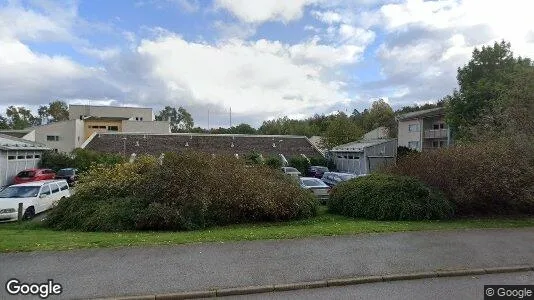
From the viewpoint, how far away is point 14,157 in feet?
103

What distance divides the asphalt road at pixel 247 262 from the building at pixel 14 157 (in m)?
25.9

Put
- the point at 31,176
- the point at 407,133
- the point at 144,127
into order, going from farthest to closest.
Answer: the point at 144,127 < the point at 407,133 < the point at 31,176

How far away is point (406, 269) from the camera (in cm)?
701

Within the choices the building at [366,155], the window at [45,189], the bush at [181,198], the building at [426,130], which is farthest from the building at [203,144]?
the bush at [181,198]

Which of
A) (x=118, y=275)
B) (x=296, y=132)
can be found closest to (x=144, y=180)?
(x=118, y=275)

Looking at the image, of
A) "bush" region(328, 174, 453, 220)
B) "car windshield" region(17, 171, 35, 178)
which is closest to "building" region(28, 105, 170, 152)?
"car windshield" region(17, 171, 35, 178)

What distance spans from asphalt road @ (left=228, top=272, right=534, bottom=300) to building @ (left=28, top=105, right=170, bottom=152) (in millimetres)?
50946

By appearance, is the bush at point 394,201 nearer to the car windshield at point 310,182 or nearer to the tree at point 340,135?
the car windshield at point 310,182

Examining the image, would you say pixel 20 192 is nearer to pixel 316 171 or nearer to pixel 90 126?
pixel 316 171

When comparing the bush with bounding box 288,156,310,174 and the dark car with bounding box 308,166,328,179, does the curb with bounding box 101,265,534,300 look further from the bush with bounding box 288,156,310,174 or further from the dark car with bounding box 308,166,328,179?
the bush with bounding box 288,156,310,174

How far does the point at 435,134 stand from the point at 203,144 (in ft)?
92.0

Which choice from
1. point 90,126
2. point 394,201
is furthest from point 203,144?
point 394,201

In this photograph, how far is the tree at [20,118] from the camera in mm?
88988

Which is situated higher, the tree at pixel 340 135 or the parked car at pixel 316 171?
the tree at pixel 340 135
